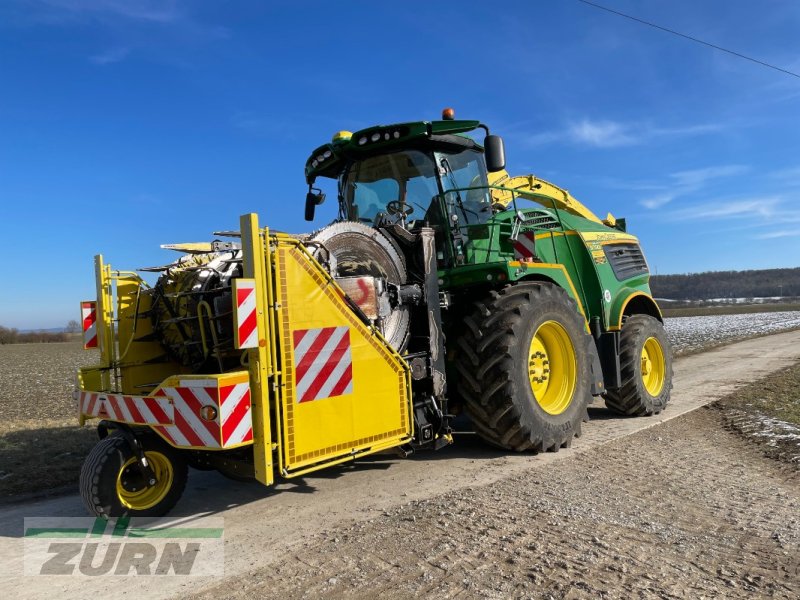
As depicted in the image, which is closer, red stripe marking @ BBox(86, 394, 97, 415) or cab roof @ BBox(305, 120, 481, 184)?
red stripe marking @ BBox(86, 394, 97, 415)

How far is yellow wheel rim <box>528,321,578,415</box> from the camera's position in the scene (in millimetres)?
5770

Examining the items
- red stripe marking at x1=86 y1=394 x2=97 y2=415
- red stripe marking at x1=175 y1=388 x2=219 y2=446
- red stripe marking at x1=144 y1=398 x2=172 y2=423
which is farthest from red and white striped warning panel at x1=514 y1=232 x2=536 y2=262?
red stripe marking at x1=86 y1=394 x2=97 y2=415

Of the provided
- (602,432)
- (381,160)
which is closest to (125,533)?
(381,160)

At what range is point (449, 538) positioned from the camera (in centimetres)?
349

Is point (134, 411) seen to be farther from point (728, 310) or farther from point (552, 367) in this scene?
point (728, 310)

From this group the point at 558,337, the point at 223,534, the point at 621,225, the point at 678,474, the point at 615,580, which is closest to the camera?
the point at 615,580

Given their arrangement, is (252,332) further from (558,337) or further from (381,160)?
(558,337)

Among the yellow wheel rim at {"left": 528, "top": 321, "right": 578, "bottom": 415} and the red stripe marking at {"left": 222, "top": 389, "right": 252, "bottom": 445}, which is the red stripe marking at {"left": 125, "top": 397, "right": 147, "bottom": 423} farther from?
the yellow wheel rim at {"left": 528, "top": 321, "right": 578, "bottom": 415}

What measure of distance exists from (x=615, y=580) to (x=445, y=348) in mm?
2863

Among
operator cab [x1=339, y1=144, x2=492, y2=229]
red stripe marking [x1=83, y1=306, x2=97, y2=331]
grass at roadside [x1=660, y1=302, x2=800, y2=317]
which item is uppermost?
operator cab [x1=339, y1=144, x2=492, y2=229]

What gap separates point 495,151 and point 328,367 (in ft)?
8.77

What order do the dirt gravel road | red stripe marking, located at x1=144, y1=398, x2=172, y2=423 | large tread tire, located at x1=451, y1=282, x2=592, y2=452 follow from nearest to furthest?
the dirt gravel road
red stripe marking, located at x1=144, y1=398, x2=172, y2=423
large tread tire, located at x1=451, y1=282, x2=592, y2=452

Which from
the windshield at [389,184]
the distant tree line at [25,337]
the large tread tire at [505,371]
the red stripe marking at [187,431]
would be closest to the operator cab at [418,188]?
the windshield at [389,184]

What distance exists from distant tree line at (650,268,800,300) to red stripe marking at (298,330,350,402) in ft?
350
